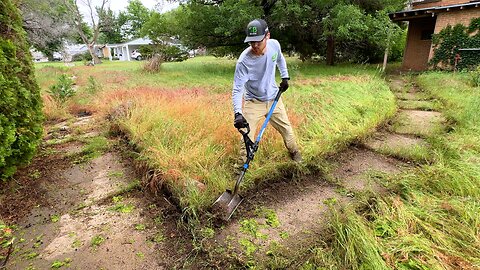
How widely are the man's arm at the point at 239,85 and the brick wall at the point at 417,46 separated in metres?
13.5

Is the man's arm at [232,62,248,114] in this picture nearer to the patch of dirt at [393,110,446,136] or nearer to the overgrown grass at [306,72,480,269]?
the overgrown grass at [306,72,480,269]

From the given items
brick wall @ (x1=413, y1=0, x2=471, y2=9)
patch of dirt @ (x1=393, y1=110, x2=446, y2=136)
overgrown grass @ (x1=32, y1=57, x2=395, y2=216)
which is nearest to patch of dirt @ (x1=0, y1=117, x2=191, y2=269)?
overgrown grass @ (x1=32, y1=57, x2=395, y2=216)

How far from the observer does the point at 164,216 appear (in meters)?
2.52

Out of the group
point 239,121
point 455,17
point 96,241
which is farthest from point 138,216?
point 455,17

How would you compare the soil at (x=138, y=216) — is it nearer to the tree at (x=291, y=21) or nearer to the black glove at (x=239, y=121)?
the black glove at (x=239, y=121)

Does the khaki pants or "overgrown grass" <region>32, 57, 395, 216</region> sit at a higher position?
the khaki pants

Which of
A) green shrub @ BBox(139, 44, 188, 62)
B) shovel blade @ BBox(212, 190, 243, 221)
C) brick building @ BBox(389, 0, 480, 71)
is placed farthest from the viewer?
green shrub @ BBox(139, 44, 188, 62)

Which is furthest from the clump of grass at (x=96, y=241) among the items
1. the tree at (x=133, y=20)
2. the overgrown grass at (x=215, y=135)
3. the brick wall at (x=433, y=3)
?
the tree at (x=133, y=20)

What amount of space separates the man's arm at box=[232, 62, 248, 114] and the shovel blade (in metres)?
0.81

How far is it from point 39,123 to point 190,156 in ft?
6.68

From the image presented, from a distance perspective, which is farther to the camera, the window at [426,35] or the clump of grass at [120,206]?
the window at [426,35]

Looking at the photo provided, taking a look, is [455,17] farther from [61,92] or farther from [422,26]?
[61,92]

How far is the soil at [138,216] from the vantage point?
6.73 feet

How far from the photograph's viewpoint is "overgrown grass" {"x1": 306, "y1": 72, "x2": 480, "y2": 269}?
1750 millimetres
